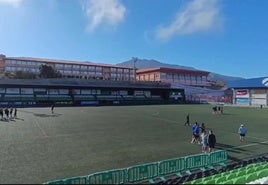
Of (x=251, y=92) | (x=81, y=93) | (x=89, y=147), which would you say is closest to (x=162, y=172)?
(x=89, y=147)

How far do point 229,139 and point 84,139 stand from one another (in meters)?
11.6

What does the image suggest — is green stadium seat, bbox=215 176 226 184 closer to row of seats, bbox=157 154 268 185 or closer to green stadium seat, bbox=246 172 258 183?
row of seats, bbox=157 154 268 185

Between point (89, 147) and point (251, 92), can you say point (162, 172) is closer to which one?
point (89, 147)

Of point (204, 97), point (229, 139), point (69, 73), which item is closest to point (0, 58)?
point (69, 73)

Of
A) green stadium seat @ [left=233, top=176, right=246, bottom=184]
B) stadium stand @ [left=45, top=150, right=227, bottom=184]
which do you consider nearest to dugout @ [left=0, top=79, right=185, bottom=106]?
stadium stand @ [left=45, top=150, right=227, bottom=184]

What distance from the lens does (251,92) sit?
3063 inches

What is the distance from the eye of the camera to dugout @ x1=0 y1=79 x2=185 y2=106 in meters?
69.4

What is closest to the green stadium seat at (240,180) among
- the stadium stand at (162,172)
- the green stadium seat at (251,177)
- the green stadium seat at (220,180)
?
the green stadium seat at (251,177)

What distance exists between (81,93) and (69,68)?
64.3 m

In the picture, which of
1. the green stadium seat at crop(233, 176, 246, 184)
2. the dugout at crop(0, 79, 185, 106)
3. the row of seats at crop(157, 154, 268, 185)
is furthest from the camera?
the dugout at crop(0, 79, 185, 106)

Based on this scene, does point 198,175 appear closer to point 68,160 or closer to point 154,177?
point 154,177

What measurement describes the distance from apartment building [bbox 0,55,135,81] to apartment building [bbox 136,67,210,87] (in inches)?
707

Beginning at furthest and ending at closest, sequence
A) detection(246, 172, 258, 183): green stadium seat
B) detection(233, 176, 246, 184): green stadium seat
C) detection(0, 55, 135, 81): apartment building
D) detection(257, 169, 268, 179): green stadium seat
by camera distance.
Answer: detection(0, 55, 135, 81): apartment building → detection(257, 169, 268, 179): green stadium seat → detection(246, 172, 258, 183): green stadium seat → detection(233, 176, 246, 184): green stadium seat

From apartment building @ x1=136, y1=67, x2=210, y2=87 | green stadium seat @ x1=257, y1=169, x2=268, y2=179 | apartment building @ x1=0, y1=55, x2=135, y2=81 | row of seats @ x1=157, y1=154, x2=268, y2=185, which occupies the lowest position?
row of seats @ x1=157, y1=154, x2=268, y2=185
